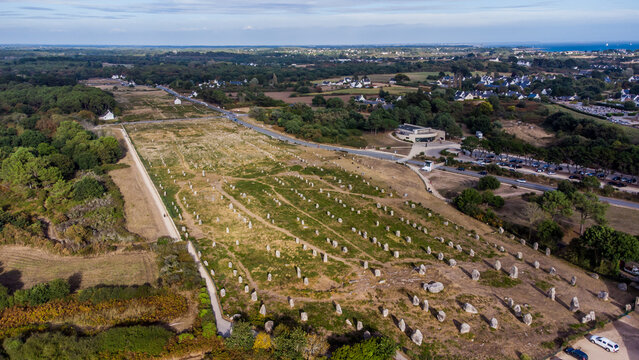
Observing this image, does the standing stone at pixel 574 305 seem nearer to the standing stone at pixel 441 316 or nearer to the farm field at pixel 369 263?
the farm field at pixel 369 263

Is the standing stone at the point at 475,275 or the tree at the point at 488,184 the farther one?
the tree at the point at 488,184

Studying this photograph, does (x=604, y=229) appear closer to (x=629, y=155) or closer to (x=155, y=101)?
(x=629, y=155)

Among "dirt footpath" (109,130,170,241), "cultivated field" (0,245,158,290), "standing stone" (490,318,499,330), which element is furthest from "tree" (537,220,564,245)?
"dirt footpath" (109,130,170,241)

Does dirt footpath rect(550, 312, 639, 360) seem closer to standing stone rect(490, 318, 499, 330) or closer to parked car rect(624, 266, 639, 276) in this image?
standing stone rect(490, 318, 499, 330)

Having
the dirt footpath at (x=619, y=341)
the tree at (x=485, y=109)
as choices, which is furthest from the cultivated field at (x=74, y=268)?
the tree at (x=485, y=109)

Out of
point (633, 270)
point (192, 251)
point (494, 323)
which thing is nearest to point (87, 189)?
point (192, 251)

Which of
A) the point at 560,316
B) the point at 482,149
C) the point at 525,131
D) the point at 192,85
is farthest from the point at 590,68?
the point at 560,316
